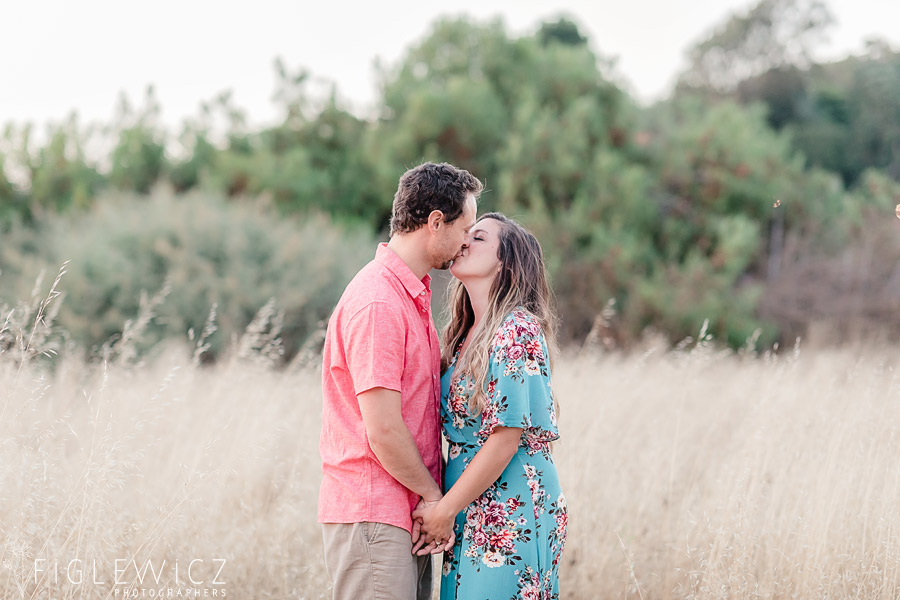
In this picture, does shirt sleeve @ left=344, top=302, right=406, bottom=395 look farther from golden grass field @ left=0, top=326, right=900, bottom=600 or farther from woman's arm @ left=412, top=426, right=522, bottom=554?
golden grass field @ left=0, top=326, right=900, bottom=600

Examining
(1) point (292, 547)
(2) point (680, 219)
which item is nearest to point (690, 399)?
(1) point (292, 547)

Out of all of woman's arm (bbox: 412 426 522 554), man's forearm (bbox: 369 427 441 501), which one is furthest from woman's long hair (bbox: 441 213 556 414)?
man's forearm (bbox: 369 427 441 501)

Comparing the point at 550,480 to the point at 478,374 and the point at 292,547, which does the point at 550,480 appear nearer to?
the point at 478,374

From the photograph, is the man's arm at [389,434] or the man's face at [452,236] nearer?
the man's arm at [389,434]

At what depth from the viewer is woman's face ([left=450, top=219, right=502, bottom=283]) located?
267 cm

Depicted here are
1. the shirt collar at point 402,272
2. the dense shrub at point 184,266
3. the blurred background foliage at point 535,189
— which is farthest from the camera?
the blurred background foliage at point 535,189

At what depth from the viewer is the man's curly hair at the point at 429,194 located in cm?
247

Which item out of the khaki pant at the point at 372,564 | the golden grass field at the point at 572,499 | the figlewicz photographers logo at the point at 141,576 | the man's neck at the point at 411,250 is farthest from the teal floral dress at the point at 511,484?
the figlewicz photographers logo at the point at 141,576

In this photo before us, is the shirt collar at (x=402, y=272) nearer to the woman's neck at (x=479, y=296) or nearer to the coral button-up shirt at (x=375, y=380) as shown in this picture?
the coral button-up shirt at (x=375, y=380)

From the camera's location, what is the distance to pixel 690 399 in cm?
585

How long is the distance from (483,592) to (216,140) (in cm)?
1370

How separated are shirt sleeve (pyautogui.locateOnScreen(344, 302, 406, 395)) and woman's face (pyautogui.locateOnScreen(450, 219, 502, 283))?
1.33 feet

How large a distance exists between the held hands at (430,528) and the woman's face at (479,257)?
2.61 feet

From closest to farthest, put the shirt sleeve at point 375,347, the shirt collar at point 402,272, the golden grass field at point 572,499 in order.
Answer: the shirt sleeve at point 375,347, the shirt collar at point 402,272, the golden grass field at point 572,499
